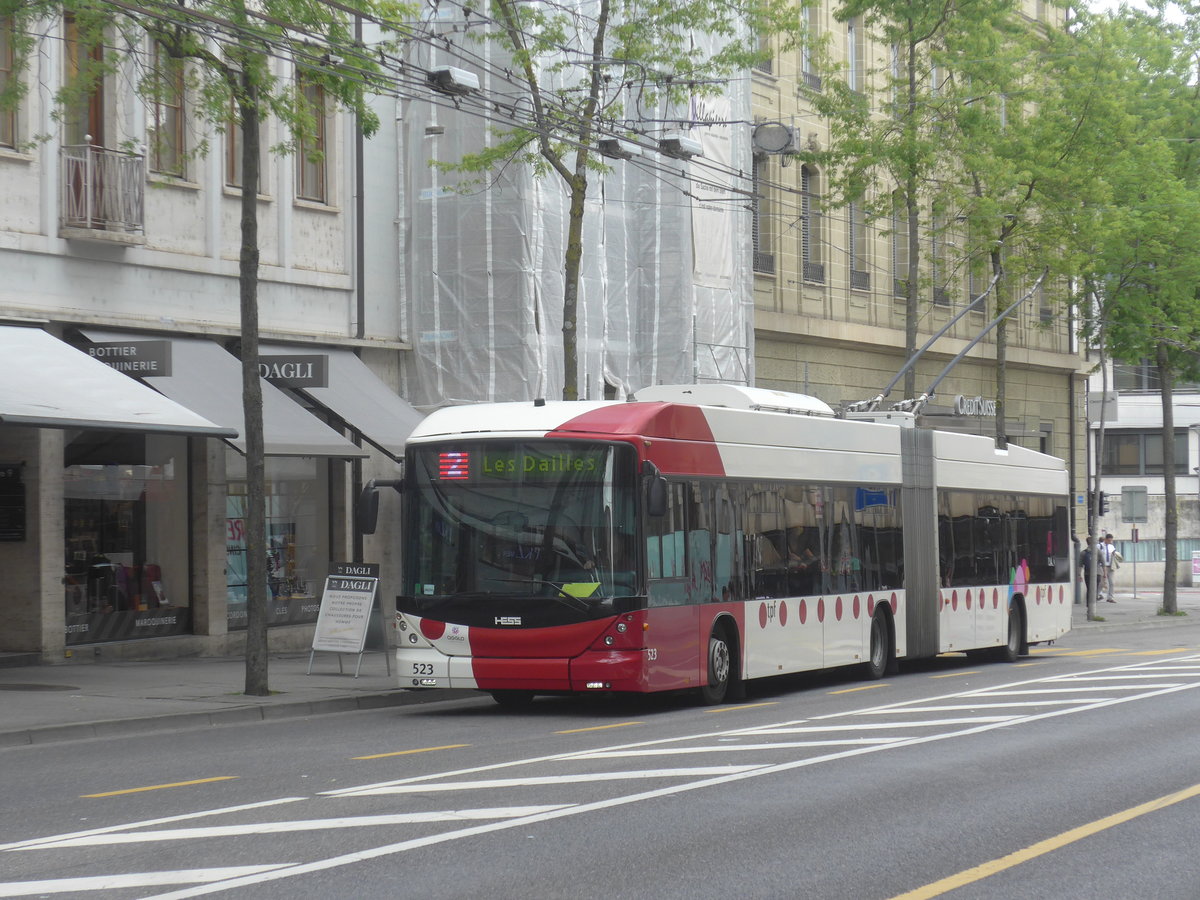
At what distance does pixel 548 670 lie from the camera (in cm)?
1673

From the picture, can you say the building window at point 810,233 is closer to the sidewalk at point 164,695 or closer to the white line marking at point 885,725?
the sidewalk at point 164,695

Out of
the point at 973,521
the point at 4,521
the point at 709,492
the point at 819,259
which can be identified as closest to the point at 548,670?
the point at 709,492

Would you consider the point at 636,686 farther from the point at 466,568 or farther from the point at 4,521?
the point at 4,521

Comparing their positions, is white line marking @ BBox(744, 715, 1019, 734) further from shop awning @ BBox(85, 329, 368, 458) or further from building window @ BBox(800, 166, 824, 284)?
building window @ BBox(800, 166, 824, 284)

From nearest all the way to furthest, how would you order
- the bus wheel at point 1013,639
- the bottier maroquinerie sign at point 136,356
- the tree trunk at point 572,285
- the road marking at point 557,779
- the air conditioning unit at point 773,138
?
the road marking at point 557,779
the bottier maroquinerie sign at point 136,356
the tree trunk at point 572,285
the bus wheel at point 1013,639
the air conditioning unit at point 773,138

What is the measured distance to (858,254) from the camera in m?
40.2

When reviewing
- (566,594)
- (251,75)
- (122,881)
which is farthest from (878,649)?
(122,881)

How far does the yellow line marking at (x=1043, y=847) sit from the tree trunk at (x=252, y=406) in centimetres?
992

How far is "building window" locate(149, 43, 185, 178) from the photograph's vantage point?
62.7 ft

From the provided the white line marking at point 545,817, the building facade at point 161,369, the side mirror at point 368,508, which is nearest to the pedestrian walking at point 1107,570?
the building facade at point 161,369

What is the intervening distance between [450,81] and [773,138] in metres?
16.1

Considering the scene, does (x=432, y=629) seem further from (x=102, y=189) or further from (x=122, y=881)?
(x=122, y=881)

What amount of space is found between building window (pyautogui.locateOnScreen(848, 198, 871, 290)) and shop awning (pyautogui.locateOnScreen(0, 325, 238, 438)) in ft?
Result: 70.9

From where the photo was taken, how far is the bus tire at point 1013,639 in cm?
2681
